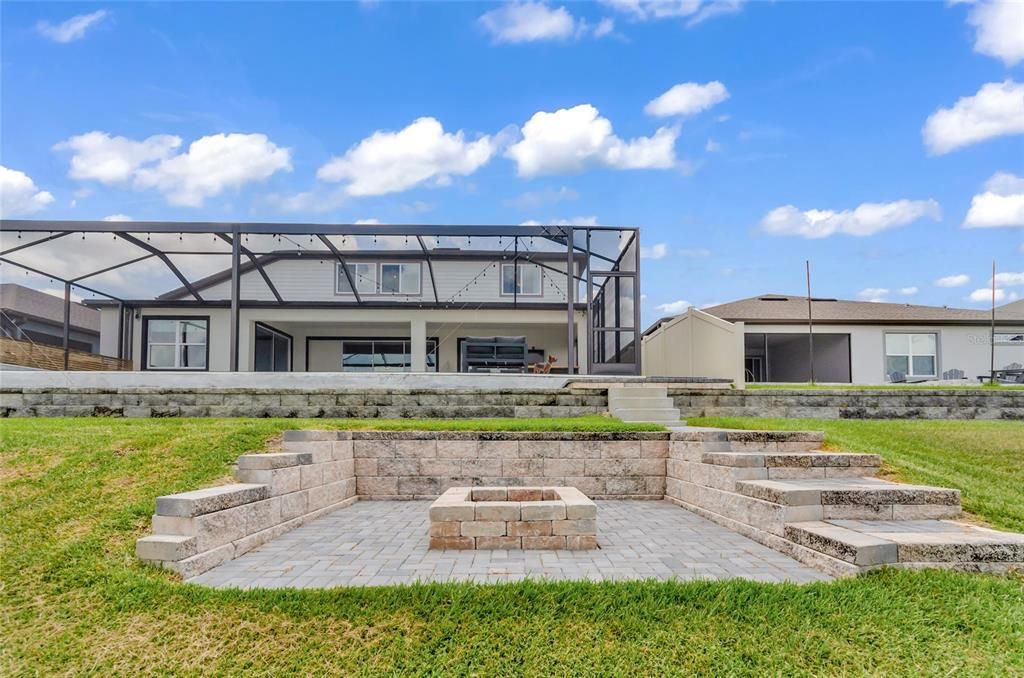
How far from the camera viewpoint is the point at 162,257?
1384 centimetres

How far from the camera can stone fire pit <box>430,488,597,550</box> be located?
14.2 feet

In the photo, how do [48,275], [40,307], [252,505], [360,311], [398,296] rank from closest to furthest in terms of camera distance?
[252,505]
[48,275]
[360,311]
[40,307]
[398,296]

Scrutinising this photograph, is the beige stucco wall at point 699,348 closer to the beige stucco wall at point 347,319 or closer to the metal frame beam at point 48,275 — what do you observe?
the beige stucco wall at point 347,319

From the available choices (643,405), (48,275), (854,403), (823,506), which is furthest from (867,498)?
(48,275)

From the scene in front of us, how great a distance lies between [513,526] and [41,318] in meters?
21.1

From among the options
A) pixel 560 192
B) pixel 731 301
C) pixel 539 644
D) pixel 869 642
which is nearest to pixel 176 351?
pixel 560 192

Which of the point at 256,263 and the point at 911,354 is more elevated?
the point at 256,263

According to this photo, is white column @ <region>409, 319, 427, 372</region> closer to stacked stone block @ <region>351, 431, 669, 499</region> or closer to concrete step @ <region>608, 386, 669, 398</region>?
concrete step @ <region>608, 386, 669, 398</region>

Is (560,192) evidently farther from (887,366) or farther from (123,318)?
(123,318)

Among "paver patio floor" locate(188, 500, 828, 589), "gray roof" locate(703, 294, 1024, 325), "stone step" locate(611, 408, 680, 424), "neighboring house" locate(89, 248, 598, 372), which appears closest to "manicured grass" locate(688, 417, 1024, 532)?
"stone step" locate(611, 408, 680, 424)

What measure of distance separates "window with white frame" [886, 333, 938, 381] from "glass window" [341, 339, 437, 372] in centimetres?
1619

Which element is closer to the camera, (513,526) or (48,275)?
(513,526)

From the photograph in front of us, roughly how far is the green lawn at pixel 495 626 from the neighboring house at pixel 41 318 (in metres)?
16.9

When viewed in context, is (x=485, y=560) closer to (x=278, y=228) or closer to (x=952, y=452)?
(x=952, y=452)
